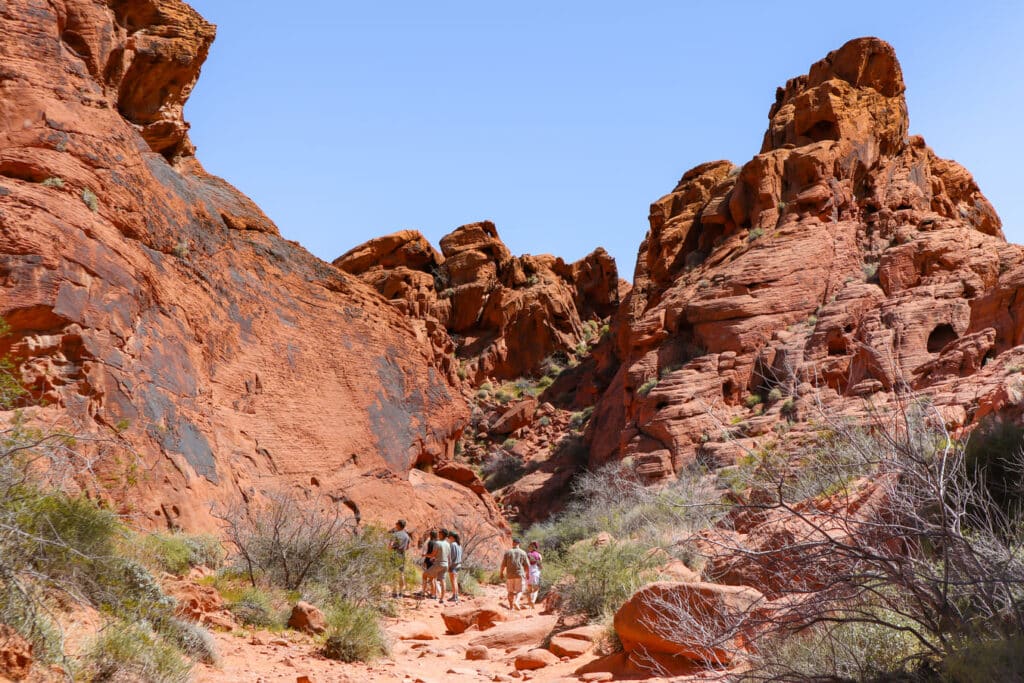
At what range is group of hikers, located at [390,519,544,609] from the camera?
15.7 meters

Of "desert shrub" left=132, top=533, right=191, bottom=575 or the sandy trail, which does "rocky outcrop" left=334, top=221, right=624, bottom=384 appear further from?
the sandy trail

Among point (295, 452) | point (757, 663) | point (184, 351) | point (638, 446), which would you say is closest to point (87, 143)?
point (184, 351)

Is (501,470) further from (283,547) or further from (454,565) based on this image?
(283,547)

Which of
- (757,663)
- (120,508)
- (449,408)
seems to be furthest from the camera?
(449,408)

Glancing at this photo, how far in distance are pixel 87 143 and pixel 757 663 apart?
14321mm

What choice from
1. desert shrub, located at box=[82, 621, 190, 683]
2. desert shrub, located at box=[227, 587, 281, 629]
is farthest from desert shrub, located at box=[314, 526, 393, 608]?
desert shrub, located at box=[82, 621, 190, 683]

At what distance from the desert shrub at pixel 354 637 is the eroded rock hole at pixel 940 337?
71.2ft

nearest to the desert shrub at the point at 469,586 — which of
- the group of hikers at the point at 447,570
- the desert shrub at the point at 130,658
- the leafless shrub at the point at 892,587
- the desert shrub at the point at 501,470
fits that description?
the group of hikers at the point at 447,570

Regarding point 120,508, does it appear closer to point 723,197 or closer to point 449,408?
point 449,408

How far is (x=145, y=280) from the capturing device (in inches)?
583

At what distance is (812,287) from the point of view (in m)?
30.9

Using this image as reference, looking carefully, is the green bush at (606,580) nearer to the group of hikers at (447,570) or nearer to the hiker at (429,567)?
the group of hikers at (447,570)

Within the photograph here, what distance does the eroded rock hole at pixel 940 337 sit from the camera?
25.9 metres

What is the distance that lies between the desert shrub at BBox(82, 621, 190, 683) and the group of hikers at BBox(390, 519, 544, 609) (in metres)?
8.14
